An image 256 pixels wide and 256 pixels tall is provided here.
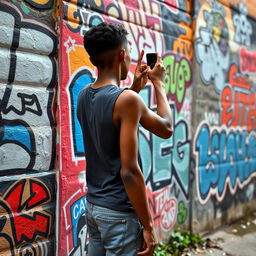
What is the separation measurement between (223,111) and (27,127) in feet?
11.0

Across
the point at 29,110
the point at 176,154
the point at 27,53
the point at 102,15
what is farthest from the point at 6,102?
the point at 176,154

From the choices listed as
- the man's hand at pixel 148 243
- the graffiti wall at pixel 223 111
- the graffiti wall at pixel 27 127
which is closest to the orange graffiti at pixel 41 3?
the graffiti wall at pixel 27 127

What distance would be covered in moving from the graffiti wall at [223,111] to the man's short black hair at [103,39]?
2867 millimetres

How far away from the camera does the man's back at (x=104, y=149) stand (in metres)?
1.80

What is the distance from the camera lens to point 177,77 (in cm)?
435

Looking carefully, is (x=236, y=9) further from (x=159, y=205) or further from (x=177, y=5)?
(x=159, y=205)

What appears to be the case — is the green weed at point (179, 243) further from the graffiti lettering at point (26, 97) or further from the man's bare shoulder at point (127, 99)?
the man's bare shoulder at point (127, 99)

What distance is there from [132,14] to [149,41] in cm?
37

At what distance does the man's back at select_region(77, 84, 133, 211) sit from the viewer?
1.80 m

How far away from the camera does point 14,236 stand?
2.76 m

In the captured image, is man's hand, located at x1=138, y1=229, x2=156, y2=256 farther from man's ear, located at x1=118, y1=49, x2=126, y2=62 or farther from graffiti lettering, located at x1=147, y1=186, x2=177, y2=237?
graffiti lettering, located at x1=147, y1=186, x2=177, y2=237

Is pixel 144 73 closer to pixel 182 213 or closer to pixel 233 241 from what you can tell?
pixel 182 213

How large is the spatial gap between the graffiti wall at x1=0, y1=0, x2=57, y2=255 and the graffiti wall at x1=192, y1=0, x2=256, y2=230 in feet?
7.47

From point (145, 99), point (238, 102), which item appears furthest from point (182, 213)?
point (238, 102)
